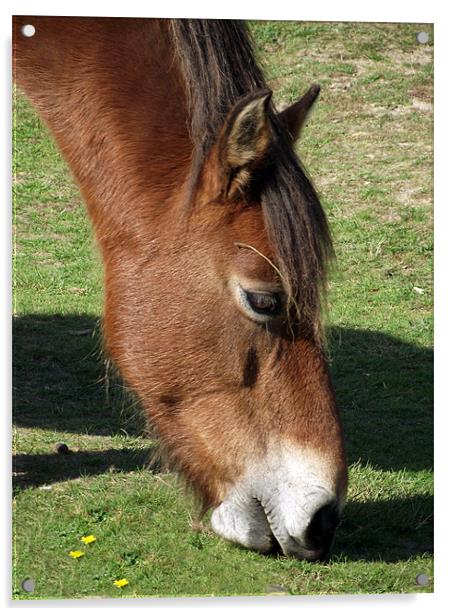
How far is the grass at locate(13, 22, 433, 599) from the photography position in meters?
2.89

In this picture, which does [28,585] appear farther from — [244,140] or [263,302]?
[244,140]

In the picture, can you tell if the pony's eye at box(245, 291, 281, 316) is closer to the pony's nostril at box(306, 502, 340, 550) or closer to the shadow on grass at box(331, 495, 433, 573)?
the pony's nostril at box(306, 502, 340, 550)

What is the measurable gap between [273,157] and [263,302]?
350 mm

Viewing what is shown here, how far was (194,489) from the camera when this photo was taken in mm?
2758

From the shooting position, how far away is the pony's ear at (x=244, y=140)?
7.72ft

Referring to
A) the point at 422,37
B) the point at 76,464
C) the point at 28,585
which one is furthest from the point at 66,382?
the point at 422,37

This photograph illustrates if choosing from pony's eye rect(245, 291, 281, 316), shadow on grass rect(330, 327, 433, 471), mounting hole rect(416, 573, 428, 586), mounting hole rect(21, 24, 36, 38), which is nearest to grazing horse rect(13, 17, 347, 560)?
pony's eye rect(245, 291, 281, 316)

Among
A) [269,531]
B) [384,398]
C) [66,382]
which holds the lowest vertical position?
[269,531]

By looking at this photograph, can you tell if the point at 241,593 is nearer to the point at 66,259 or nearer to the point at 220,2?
the point at 66,259

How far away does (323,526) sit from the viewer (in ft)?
8.46

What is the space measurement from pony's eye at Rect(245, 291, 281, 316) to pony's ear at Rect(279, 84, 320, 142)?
1.44 ft
